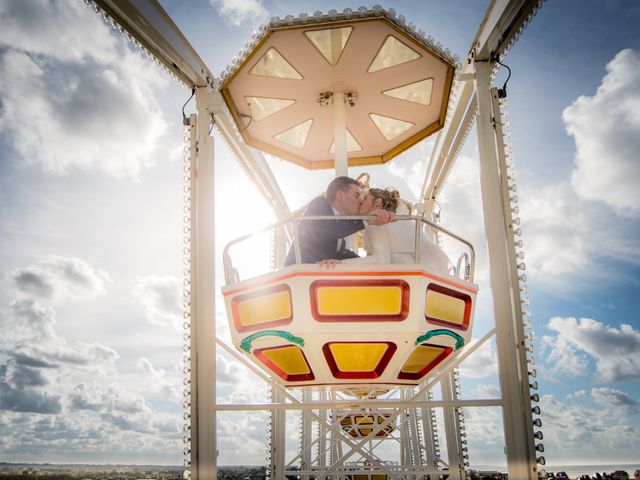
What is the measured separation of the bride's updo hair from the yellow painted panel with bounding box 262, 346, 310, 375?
1.74m

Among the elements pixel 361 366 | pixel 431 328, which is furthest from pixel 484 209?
pixel 361 366

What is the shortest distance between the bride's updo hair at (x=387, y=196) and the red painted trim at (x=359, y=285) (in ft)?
3.24

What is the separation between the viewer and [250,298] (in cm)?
543

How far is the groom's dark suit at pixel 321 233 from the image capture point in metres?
5.32

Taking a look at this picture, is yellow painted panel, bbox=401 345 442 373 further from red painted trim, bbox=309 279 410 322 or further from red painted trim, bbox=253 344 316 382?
red painted trim, bbox=253 344 316 382

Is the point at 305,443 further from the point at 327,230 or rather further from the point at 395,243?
the point at 327,230

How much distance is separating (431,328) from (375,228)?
113 cm

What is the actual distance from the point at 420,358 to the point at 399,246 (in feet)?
3.94

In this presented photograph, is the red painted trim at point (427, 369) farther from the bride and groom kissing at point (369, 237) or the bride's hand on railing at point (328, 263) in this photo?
the bride's hand on railing at point (328, 263)

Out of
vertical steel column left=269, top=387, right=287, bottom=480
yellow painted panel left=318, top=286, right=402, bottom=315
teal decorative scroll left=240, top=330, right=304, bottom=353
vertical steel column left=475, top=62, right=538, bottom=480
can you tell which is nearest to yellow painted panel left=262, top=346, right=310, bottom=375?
teal decorative scroll left=240, top=330, right=304, bottom=353

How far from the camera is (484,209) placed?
618 cm

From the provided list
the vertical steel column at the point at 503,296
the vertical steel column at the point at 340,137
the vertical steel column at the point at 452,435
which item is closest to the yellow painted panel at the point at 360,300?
the vertical steel column at the point at 503,296

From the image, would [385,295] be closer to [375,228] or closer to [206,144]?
[375,228]

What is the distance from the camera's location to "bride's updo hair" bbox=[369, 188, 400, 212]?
5645 millimetres
